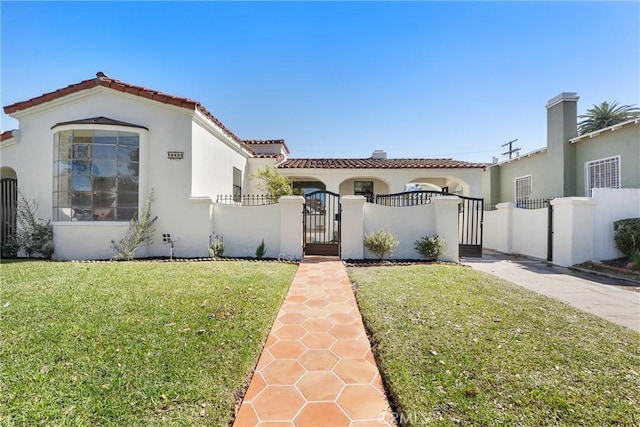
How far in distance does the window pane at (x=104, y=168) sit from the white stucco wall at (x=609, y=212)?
1747 cm

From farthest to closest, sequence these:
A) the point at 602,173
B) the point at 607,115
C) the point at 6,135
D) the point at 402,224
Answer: the point at 607,115
the point at 602,173
the point at 402,224
the point at 6,135

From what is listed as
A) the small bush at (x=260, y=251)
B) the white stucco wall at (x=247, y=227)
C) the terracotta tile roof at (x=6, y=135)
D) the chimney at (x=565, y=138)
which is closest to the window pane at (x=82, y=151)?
the terracotta tile roof at (x=6, y=135)

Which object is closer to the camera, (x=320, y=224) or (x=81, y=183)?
(x=81, y=183)

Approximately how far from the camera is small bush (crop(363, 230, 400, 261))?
369 inches

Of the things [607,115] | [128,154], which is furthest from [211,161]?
[607,115]

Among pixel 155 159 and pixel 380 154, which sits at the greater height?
pixel 380 154

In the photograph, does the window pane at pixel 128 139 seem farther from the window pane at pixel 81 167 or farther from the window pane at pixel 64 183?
the window pane at pixel 64 183

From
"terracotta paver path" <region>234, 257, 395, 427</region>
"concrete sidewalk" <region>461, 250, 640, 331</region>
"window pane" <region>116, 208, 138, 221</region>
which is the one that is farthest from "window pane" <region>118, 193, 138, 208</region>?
"concrete sidewalk" <region>461, 250, 640, 331</region>

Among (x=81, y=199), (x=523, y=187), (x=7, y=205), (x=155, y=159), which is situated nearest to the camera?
(x=81, y=199)

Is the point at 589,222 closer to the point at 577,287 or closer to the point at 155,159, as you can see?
the point at 577,287

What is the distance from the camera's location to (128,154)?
9703mm

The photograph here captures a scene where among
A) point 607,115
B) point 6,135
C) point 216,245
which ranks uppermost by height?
point 607,115

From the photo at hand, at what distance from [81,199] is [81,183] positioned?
0.56 m

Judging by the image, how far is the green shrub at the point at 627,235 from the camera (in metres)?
9.38
